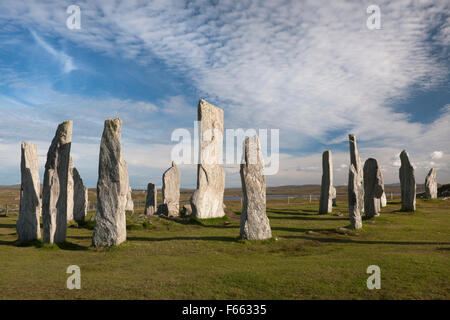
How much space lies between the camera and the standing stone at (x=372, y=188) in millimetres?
19703

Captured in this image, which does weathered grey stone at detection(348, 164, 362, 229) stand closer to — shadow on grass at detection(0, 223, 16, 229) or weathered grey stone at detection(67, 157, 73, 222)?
weathered grey stone at detection(67, 157, 73, 222)

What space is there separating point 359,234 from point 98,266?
36.5ft

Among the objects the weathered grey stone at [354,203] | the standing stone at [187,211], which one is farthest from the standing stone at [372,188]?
the standing stone at [187,211]

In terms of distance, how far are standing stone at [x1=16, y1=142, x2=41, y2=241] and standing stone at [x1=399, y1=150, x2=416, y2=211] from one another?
23340 millimetres

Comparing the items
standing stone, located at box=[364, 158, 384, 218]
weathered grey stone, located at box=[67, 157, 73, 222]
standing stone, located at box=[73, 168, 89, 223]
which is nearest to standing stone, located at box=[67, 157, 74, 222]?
weathered grey stone, located at box=[67, 157, 73, 222]

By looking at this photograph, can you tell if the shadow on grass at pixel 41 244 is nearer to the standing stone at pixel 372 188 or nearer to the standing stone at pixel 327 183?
the standing stone at pixel 372 188

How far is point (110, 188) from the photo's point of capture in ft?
41.4

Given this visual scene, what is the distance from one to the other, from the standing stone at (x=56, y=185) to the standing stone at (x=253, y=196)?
23.7ft

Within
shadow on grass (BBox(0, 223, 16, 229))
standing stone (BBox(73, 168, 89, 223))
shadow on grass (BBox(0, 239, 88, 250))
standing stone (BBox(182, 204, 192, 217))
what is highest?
standing stone (BBox(73, 168, 89, 223))

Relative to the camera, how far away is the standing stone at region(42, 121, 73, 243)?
507 inches

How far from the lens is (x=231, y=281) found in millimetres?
8094

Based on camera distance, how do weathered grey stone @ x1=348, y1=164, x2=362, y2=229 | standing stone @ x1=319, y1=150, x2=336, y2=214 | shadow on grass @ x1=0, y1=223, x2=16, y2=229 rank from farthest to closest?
standing stone @ x1=319, y1=150, x2=336, y2=214 < shadow on grass @ x1=0, y1=223, x2=16, y2=229 < weathered grey stone @ x1=348, y1=164, x2=362, y2=229
